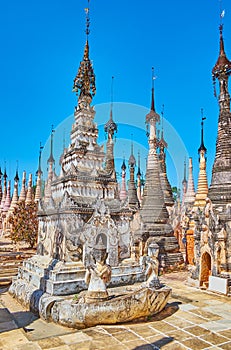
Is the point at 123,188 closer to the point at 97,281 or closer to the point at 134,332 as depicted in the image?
the point at 97,281

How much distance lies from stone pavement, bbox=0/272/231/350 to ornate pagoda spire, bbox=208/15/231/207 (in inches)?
272

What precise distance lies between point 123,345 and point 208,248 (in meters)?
8.12

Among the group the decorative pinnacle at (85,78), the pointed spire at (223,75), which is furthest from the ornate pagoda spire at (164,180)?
the decorative pinnacle at (85,78)

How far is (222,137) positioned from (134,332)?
11830 mm

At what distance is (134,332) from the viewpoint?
8.41 m

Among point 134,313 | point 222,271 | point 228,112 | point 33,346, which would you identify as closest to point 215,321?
point 134,313

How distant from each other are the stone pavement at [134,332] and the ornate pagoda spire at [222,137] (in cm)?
692

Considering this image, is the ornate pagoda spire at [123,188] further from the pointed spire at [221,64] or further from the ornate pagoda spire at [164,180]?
the pointed spire at [221,64]

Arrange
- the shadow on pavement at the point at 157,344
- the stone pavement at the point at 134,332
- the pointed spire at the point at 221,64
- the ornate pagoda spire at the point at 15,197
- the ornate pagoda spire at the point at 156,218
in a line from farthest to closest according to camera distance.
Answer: the ornate pagoda spire at the point at 15,197, the ornate pagoda spire at the point at 156,218, the pointed spire at the point at 221,64, the stone pavement at the point at 134,332, the shadow on pavement at the point at 157,344

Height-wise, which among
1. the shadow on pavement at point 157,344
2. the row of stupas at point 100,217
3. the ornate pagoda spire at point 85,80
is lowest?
the shadow on pavement at point 157,344

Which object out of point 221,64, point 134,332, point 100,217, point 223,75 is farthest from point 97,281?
point 221,64

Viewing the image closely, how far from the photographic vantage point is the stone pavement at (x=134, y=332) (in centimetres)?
754

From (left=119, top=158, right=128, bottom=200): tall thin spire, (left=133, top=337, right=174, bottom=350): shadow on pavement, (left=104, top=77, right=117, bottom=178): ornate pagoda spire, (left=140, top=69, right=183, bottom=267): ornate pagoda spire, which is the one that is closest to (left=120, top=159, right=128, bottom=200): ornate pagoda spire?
(left=119, top=158, right=128, bottom=200): tall thin spire

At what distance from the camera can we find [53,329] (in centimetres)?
867
